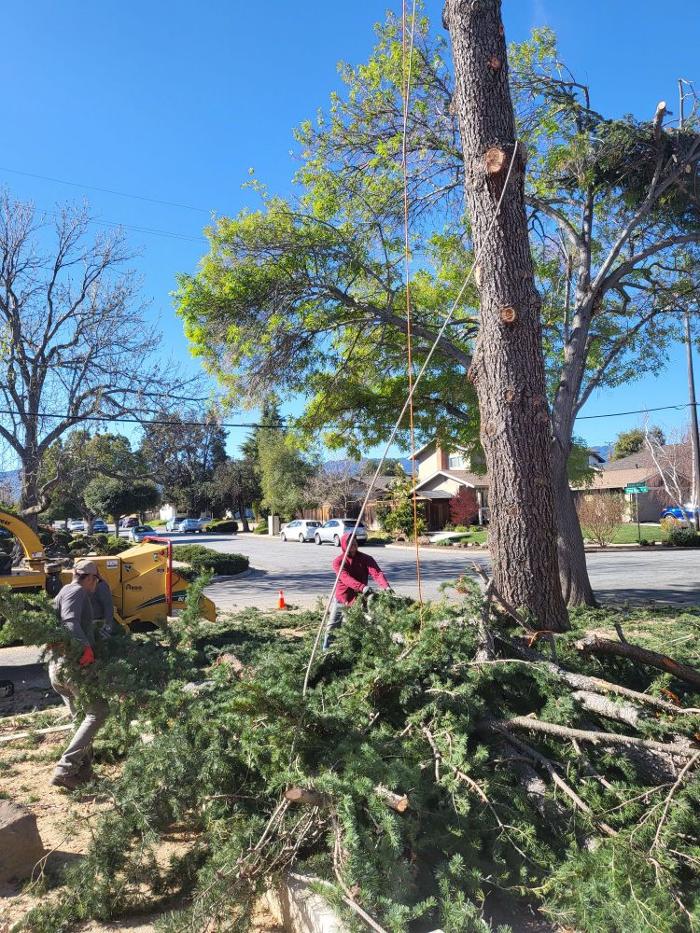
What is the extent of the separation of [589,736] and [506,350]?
287 cm

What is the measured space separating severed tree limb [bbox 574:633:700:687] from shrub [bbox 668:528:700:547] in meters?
28.5

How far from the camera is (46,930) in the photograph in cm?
303

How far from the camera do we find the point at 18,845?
3.64 metres

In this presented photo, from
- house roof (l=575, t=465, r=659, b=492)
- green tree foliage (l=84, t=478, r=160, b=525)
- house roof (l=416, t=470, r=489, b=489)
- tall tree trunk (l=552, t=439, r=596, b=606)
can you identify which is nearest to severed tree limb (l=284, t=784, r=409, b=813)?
tall tree trunk (l=552, t=439, r=596, b=606)

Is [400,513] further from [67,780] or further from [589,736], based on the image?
[589,736]

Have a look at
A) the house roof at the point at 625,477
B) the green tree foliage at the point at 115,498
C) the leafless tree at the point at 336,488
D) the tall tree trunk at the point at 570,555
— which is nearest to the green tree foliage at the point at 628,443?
the house roof at the point at 625,477

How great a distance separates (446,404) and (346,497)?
35722mm

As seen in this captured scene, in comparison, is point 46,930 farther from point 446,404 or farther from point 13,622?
point 446,404

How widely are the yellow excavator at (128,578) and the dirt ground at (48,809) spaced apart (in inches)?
124

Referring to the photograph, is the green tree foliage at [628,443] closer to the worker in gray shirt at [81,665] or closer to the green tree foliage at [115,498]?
the green tree foliage at [115,498]

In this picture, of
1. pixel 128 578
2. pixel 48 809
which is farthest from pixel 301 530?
pixel 48 809

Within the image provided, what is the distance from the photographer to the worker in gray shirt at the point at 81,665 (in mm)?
4477

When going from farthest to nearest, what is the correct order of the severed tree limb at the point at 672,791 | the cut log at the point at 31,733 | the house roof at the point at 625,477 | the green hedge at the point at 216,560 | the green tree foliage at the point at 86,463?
the house roof at the point at 625,477, the green hedge at the point at 216,560, the green tree foliage at the point at 86,463, the cut log at the point at 31,733, the severed tree limb at the point at 672,791

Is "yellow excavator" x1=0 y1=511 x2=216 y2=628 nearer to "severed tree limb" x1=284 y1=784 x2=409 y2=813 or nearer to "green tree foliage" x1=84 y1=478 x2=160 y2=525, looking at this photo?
"severed tree limb" x1=284 y1=784 x2=409 y2=813
